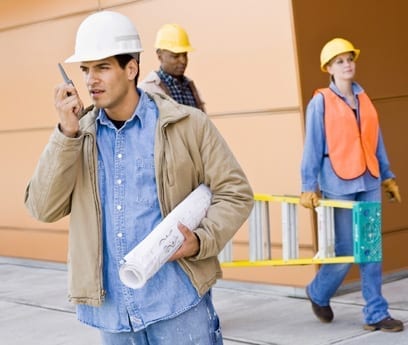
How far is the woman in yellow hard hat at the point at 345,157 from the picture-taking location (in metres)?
6.82

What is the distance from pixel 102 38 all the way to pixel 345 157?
3.71m

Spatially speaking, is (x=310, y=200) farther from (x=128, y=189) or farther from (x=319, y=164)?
(x=128, y=189)

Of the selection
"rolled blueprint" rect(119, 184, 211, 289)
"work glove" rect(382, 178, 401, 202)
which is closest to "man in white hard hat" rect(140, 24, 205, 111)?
"work glove" rect(382, 178, 401, 202)

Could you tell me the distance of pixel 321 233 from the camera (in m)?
6.78

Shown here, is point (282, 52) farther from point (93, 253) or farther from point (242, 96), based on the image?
point (93, 253)

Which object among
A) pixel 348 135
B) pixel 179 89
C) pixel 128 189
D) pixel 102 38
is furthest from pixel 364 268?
pixel 102 38

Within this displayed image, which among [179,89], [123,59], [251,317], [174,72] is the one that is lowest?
[251,317]

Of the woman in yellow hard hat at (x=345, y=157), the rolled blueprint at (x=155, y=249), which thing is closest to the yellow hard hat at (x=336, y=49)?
the woman in yellow hard hat at (x=345, y=157)

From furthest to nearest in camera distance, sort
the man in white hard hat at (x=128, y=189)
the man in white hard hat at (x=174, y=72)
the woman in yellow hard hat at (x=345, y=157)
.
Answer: the woman in yellow hard hat at (x=345, y=157), the man in white hard hat at (x=174, y=72), the man in white hard hat at (x=128, y=189)

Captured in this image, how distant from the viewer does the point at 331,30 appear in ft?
27.5

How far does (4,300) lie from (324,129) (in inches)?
146

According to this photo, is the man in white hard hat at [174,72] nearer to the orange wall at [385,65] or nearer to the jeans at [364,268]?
the jeans at [364,268]

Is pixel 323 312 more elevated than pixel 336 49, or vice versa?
pixel 336 49

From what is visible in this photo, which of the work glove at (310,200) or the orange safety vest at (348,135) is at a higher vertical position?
the orange safety vest at (348,135)
